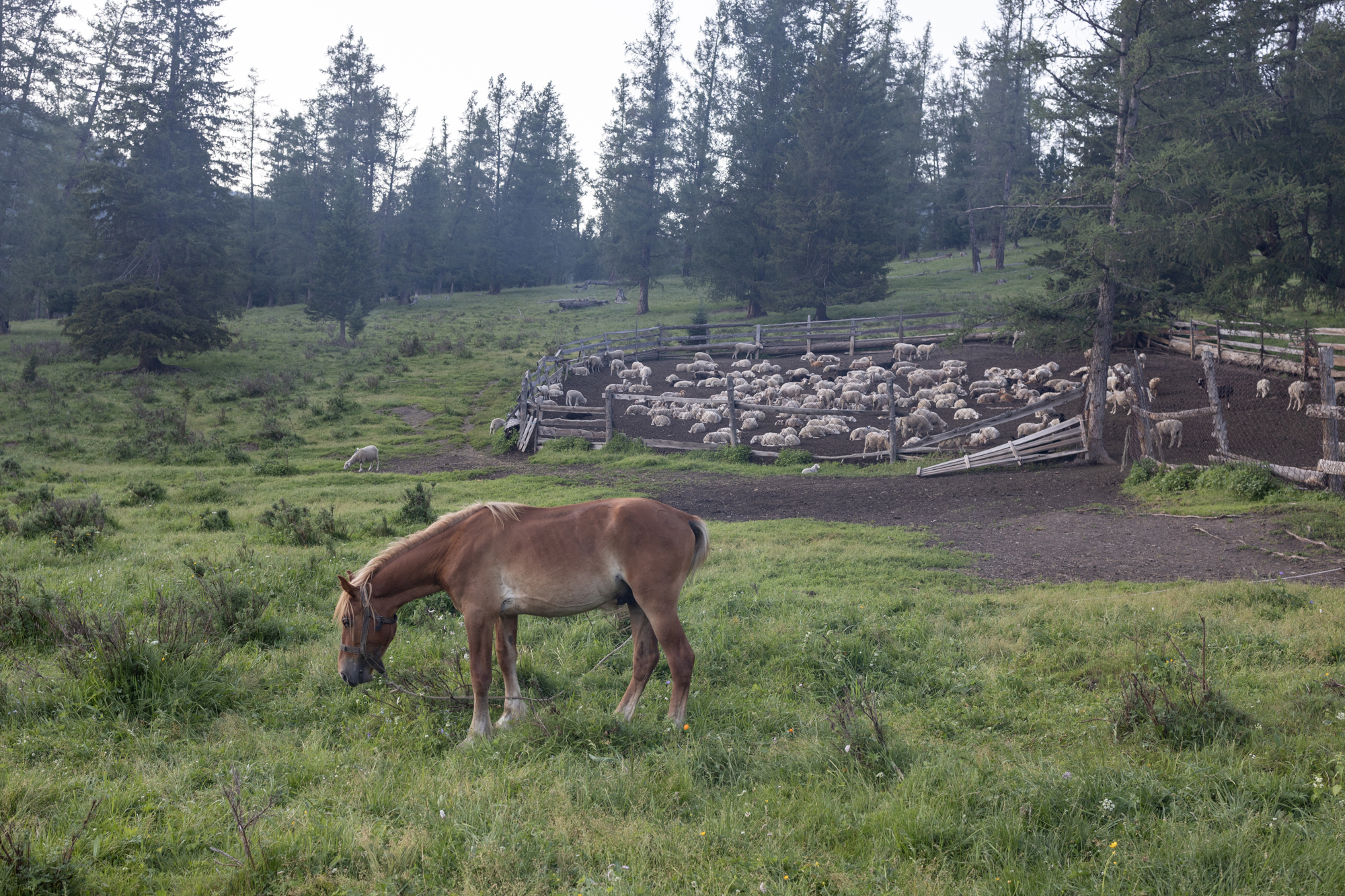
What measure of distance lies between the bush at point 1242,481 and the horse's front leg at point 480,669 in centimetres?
1229

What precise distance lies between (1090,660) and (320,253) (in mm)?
42566

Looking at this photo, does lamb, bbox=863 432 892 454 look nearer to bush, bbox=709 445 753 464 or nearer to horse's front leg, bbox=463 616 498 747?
bush, bbox=709 445 753 464

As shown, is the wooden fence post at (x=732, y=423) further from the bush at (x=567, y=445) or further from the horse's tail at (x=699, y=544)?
the horse's tail at (x=699, y=544)

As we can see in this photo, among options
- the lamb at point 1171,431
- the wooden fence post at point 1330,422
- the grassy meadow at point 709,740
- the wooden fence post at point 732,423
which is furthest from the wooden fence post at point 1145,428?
the wooden fence post at point 732,423

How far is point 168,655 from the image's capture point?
19.0 ft

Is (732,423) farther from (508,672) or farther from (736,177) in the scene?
(736,177)

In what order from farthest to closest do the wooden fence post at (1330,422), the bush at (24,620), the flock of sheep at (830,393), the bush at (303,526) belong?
the flock of sheep at (830,393) → the wooden fence post at (1330,422) → the bush at (303,526) → the bush at (24,620)

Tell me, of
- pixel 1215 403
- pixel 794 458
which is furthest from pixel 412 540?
pixel 1215 403

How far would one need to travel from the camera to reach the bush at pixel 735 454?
19.4m

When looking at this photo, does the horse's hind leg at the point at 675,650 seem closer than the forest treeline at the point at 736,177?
Yes

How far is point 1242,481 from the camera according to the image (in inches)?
495

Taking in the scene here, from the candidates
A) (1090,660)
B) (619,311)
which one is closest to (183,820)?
(1090,660)

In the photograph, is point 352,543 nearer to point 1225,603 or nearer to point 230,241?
point 1225,603

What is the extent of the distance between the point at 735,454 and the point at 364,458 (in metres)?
9.12
